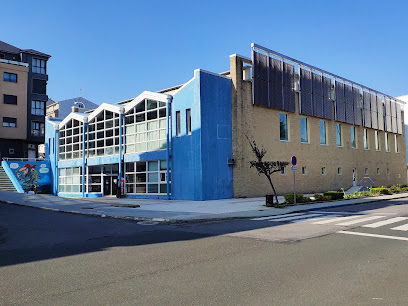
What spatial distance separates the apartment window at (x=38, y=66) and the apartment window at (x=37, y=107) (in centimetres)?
503

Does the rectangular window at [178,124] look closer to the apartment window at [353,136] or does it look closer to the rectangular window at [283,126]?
the rectangular window at [283,126]

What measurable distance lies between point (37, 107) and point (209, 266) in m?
54.3

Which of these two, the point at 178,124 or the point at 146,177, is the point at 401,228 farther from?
the point at 146,177

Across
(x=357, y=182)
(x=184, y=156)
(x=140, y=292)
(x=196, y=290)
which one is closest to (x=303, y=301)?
(x=196, y=290)

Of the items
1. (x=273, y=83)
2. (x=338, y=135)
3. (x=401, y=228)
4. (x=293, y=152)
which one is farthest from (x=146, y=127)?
(x=401, y=228)

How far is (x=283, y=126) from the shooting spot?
31141 mm

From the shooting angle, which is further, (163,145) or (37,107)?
(37,107)

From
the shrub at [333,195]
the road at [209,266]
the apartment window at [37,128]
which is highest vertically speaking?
the apartment window at [37,128]

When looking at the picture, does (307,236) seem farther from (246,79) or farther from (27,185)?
(27,185)

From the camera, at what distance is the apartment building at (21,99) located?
165 ft

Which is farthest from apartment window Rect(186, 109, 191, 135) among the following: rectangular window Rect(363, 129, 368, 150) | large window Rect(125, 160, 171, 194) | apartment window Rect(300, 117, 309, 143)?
rectangular window Rect(363, 129, 368, 150)

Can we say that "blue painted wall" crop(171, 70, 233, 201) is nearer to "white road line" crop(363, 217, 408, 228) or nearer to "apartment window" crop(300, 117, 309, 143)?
"apartment window" crop(300, 117, 309, 143)

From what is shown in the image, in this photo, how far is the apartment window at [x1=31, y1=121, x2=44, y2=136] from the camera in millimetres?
52781

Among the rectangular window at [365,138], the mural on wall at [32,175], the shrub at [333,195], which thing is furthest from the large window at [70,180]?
the rectangular window at [365,138]
